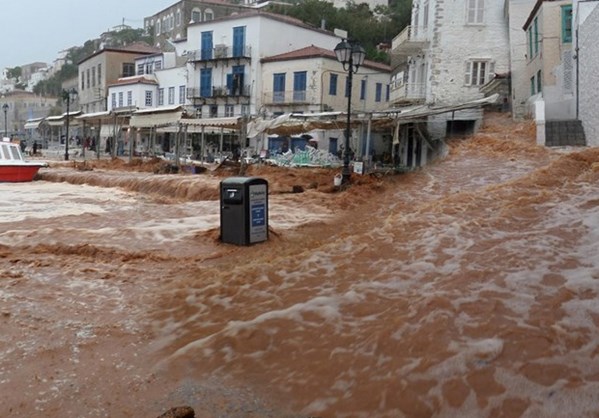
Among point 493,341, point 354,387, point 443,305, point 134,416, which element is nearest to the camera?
point 134,416

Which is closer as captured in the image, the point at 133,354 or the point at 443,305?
the point at 133,354

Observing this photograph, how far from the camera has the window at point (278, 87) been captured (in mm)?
44469

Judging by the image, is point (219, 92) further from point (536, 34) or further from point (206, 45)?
point (536, 34)

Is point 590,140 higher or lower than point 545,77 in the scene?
lower

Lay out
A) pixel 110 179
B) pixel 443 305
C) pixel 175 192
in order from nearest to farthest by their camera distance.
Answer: pixel 443 305
pixel 175 192
pixel 110 179

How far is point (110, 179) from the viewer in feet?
82.0

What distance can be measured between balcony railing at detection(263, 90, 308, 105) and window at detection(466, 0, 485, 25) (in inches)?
605

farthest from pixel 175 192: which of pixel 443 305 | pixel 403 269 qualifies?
pixel 443 305

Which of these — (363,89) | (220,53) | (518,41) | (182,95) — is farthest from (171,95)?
(518,41)

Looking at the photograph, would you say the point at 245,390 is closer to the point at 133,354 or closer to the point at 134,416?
the point at 134,416

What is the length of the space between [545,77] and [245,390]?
887 inches

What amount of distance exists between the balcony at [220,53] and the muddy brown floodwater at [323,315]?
3669cm

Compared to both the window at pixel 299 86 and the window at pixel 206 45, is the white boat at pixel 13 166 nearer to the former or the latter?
the window at pixel 299 86

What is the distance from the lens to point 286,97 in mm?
44250
